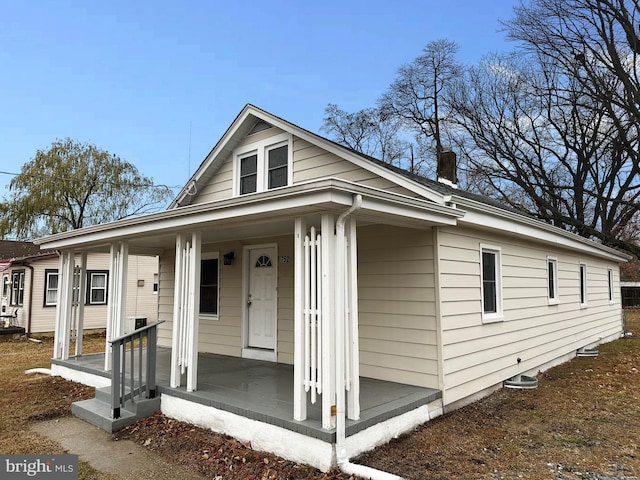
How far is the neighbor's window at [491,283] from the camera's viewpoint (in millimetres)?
6512

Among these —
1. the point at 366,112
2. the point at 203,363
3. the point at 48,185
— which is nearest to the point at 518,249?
the point at 203,363

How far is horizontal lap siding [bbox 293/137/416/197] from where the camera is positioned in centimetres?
666

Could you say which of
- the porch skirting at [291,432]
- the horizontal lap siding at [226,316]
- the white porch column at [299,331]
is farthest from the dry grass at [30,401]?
the horizontal lap siding at [226,316]

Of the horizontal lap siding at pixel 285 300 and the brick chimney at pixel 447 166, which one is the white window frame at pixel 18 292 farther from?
the brick chimney at pixel 447 166

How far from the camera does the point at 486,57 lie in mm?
21250

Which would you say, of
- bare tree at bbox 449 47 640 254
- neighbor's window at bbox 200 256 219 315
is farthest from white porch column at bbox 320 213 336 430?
bare tree at bbox 449 47 640 254

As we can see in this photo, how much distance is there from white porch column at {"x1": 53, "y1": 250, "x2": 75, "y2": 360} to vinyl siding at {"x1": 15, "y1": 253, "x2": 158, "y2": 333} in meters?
8.66

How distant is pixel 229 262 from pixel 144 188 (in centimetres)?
1705

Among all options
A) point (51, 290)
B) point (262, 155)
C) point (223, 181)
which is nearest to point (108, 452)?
point (262, 155)

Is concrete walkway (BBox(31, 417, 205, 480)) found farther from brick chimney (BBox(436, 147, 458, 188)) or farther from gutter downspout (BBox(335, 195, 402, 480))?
brick chimney (BBox(436, 147, 458, 188))

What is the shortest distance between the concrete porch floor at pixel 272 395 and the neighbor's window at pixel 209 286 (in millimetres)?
1586

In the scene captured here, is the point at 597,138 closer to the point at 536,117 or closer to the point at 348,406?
the point at 536,117

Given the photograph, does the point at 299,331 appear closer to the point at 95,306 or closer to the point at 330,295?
the point at 330,295

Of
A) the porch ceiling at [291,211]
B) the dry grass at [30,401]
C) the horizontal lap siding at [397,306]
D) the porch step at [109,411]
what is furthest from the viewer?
the horizontal lap siding at [397,306]
